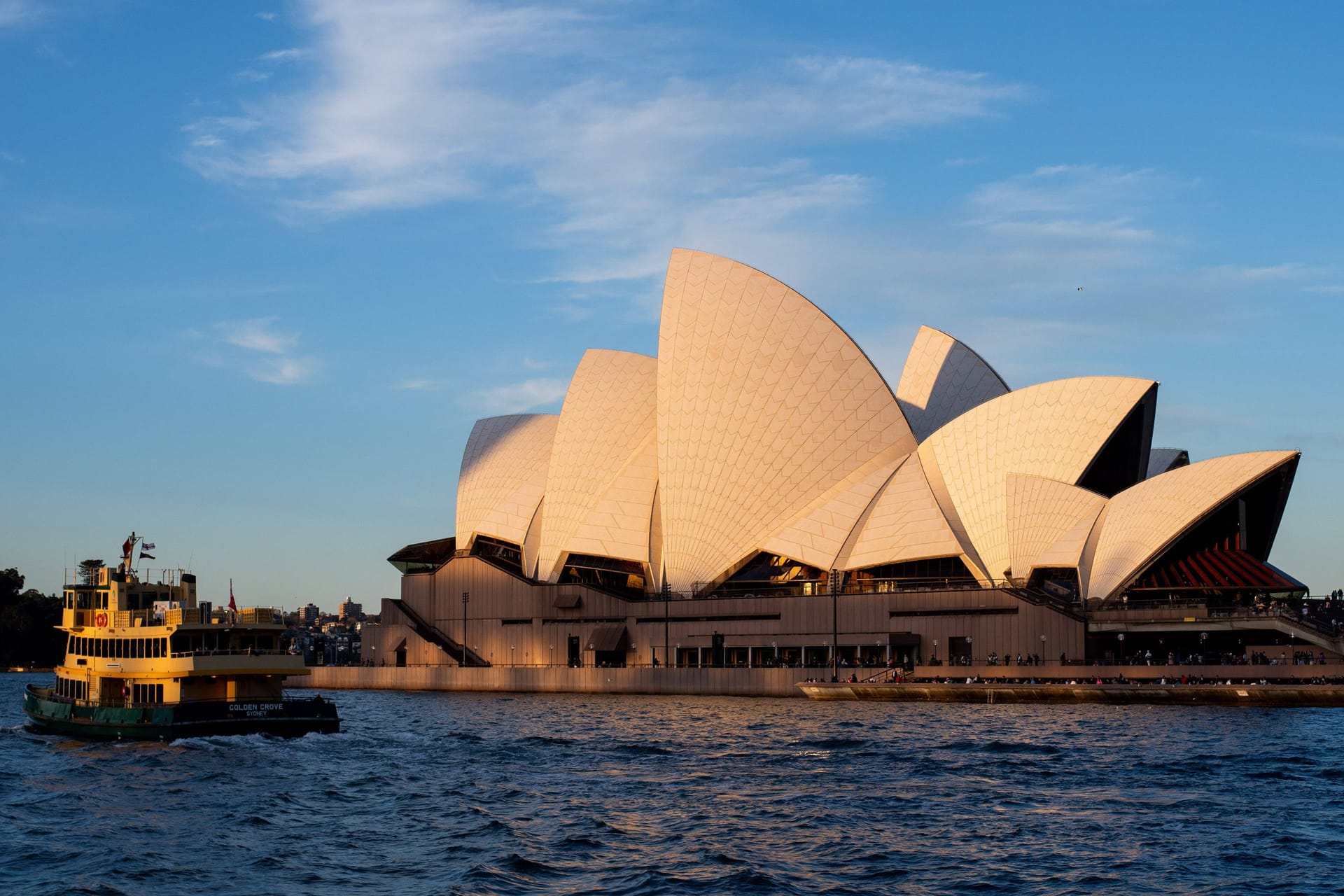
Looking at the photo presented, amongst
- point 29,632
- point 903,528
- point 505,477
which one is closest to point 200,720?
point 903,528

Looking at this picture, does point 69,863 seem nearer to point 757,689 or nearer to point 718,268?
point 757,689

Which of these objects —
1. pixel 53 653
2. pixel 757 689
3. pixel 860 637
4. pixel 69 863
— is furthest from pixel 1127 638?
pixel 53 653

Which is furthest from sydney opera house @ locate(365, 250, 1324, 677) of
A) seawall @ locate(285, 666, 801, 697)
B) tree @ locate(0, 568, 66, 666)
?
tree @ locate(0, 568, 66, 666)

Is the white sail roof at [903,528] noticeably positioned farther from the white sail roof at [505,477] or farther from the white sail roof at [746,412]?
the white sail roof at [505,477]

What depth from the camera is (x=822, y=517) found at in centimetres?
7550

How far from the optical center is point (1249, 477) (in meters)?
64.5

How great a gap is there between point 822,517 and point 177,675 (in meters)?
41.6

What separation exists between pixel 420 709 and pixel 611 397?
28548mm

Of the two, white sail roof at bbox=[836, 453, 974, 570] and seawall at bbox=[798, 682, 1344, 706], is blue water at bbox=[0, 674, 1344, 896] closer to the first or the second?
seawall at bbox=[798, 682, 1344, 706]

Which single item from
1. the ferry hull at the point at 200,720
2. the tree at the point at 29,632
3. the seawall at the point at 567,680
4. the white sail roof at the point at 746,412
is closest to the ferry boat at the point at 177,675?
the ferry hull at the point at 200,720

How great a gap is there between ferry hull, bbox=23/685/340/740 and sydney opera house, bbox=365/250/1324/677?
35516mm

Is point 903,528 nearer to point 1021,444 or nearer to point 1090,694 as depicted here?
point 1021,444

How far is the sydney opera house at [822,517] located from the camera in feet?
221

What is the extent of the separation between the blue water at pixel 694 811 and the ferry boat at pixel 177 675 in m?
0.85
